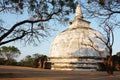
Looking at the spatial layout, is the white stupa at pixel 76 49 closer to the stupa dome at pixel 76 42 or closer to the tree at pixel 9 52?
the stupa dome at pixel 76 42

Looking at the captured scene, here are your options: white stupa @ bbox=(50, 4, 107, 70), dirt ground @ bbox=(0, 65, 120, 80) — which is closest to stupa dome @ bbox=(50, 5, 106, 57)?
white stupa @ bbox=(50, 4, 107, 70)

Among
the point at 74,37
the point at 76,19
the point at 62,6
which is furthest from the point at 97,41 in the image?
the point at 62,6

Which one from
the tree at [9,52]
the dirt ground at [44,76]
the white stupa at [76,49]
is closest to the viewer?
the dirt ground at [44,76]

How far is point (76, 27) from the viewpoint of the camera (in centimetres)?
4212

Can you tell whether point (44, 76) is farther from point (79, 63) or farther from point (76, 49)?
point (76, 49)

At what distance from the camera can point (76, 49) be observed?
126 feet

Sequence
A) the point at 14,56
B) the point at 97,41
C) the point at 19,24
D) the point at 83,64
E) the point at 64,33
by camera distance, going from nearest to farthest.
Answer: the point at 19,24 < the point at 83,64 < the point at 97,41 < the point at 64,33 < the point at 14,56

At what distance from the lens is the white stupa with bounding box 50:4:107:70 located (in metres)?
36.4

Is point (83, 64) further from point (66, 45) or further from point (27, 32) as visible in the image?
point (27, 32)

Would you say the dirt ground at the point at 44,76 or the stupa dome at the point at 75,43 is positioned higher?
the stupa dome at the point at 75,43

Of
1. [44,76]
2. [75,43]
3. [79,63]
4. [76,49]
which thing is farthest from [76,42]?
[44,76]

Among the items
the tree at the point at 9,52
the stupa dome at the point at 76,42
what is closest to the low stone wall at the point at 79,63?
the stupa dome at the point at 76,42

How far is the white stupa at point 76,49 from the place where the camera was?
36438 millimetres

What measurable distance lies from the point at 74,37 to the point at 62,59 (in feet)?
12.4
